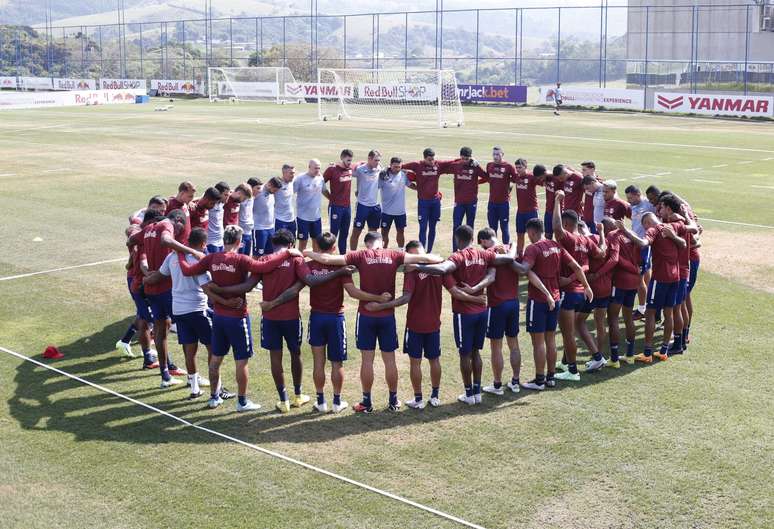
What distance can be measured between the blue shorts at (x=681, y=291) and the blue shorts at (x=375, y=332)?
4.42 metres

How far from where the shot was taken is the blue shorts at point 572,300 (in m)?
11.7

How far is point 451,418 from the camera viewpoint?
10609mm

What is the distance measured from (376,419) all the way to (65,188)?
20407 mm

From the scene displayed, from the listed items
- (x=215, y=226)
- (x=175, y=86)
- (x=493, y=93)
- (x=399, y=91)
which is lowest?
(x=215, y=226)

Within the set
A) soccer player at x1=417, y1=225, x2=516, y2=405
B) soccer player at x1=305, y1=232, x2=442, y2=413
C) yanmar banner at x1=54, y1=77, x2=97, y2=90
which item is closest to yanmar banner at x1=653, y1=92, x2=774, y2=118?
soccer player at x1=417, y1=225, x2=516, y2=405

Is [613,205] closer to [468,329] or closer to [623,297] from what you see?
[623,297]

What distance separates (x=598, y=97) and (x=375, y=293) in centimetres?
5584

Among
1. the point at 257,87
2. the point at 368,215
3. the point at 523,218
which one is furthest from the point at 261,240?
the point at 257,87

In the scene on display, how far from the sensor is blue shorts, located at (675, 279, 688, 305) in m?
12.7

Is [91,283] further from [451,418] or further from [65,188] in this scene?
[65,188]

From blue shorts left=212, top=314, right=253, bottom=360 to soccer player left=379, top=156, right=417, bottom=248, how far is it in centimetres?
827

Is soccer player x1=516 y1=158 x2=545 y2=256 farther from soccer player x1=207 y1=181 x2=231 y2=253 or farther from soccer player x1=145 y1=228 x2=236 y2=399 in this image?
soccer player x1=145 y1=228 x2=236 y2=399

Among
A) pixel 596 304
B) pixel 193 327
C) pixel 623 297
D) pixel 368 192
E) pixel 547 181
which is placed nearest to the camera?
pixel 193 327

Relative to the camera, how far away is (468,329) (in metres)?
10.8
